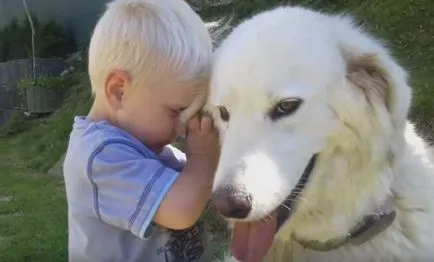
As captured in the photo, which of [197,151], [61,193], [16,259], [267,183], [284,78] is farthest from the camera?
[61,193]

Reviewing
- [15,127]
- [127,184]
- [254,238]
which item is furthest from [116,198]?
[15,127]

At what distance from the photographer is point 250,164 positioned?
2.45m

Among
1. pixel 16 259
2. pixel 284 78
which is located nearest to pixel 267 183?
pixel 284 78

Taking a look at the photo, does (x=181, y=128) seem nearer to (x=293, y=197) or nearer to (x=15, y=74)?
(x=293, y=197)

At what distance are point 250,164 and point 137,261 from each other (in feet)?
2.21

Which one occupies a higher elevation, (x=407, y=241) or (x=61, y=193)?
(x=407, y=241)

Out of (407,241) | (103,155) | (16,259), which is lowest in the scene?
(16,259)

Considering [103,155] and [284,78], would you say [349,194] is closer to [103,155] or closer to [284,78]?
[284,78]

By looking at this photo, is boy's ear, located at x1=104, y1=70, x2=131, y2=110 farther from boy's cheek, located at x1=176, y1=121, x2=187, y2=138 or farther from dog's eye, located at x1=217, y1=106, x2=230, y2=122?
dog's eye, located at x1=217, y1=106, x2=230, y2=122

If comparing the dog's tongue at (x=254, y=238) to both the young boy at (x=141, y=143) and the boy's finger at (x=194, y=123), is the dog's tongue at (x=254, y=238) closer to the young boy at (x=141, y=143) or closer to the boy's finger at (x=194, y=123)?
the young boy at (x=141, y=143)

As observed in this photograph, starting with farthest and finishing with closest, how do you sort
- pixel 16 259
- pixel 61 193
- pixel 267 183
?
pixel 61 193
pixel 16 259
pixel 267 183

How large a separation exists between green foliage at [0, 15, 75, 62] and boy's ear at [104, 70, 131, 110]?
1248 centimetres

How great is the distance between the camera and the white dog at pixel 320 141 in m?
2.58

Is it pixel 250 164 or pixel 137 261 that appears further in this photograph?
pixel 137 261
